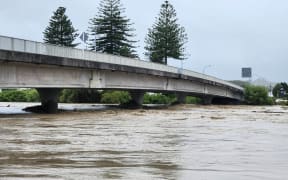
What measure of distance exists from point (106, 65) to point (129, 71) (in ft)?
15.4

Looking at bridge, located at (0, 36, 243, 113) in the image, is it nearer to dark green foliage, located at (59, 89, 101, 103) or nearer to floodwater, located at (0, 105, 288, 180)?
floodwater, located at (0, 105, 288, 180)

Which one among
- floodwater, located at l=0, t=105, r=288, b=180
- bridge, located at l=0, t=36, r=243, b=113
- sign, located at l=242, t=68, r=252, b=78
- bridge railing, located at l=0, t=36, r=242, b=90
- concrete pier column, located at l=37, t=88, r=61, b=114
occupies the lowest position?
floodwater, located at l=0, t=105, r=288, b=180

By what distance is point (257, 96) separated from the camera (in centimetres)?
9619

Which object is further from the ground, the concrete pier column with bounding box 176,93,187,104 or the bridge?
the bridge

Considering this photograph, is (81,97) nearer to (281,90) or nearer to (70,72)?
(70,72)

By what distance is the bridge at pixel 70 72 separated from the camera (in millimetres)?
34906

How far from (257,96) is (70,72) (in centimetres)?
5888

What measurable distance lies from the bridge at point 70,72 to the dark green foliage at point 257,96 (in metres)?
29.5

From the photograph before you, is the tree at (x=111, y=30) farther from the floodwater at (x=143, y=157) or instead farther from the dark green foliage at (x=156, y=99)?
the floodwater at (x=143, y=157)

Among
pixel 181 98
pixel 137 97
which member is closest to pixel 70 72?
pixel 137 97

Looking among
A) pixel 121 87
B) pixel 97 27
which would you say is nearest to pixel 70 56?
pixel 121 87

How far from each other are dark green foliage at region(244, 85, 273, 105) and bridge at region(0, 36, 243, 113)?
29500 mm

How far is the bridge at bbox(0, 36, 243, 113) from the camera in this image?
34.9 m

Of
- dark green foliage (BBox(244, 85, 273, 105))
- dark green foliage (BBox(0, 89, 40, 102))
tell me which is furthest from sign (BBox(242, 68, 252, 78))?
dark green foliage (BBox(0, 89, 40, 102))
